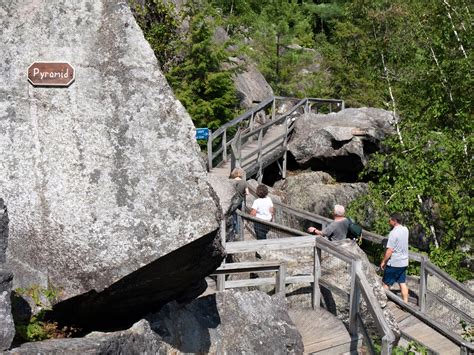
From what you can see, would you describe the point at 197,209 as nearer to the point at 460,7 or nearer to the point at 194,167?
the point at 194,167

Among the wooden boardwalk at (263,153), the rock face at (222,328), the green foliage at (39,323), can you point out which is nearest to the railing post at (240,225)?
the rock face at (222,328)

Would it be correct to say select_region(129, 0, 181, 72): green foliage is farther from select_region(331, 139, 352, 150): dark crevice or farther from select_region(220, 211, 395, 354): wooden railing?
select_region(220, 211, 395, 354): wooden railing

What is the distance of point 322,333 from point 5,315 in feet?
14.3

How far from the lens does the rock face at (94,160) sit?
4.79 metres

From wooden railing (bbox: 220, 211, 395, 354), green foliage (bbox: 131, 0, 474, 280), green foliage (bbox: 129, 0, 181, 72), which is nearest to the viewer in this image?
wooden railing (bbox: 220, 211, 395, 354)

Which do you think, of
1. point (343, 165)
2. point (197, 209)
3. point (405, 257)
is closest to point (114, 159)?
point (197, 209)

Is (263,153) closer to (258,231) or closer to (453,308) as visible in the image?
(258,231)

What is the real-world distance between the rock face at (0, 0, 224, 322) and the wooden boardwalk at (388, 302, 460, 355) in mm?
3940

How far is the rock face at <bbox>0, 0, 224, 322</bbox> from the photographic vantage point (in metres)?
4.79

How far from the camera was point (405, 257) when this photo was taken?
29.2ft


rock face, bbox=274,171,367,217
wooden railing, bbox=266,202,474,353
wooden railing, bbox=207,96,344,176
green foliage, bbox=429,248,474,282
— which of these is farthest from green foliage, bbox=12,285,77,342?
rock face, bbox=274,171,367,217

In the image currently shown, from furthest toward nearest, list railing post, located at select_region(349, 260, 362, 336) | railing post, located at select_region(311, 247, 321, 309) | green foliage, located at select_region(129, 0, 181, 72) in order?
green foliage, located at select_region(129, 0, 181, 72) < railing post, located at select_region(311, 247, 321, 309) < railing post, located at select_region(349, 260, 362, 336)

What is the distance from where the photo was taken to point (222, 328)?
5805 millimetres

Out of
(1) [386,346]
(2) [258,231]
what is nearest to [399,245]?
(2) [258,231]
